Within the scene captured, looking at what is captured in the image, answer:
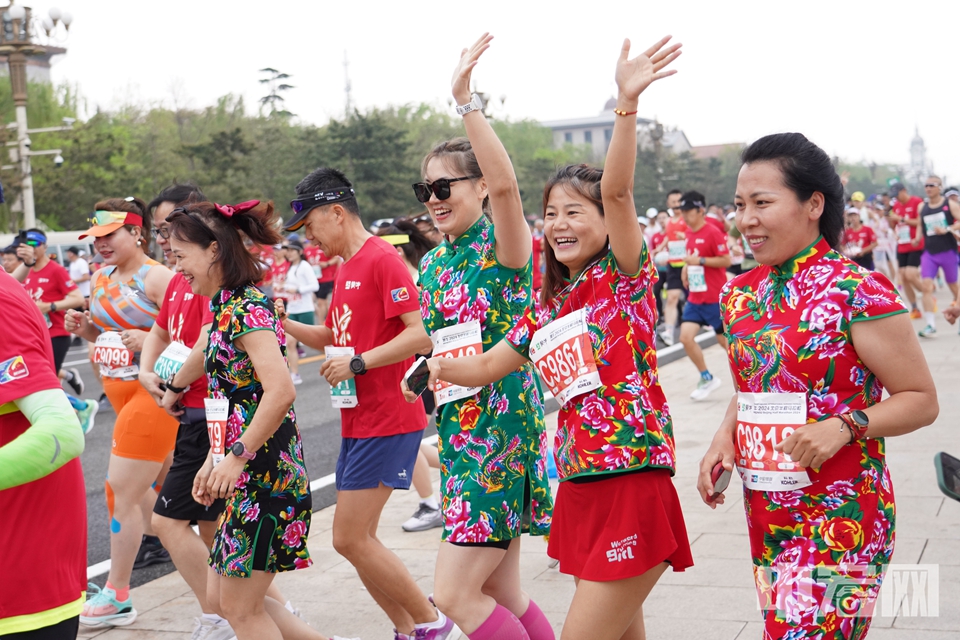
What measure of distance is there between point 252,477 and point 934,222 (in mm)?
12921

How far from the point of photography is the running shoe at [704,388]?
10250 millimetres

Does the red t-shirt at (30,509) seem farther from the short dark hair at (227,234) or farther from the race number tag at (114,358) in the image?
the race number tag at (114,358)

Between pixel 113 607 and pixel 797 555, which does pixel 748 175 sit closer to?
pixel 797 555

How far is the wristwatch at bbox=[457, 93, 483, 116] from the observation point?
342 cm

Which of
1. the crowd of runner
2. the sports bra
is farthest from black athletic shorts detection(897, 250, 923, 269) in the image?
the sports bra

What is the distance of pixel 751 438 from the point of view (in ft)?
8.75

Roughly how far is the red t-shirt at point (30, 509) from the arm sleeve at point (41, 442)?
41 millimetres

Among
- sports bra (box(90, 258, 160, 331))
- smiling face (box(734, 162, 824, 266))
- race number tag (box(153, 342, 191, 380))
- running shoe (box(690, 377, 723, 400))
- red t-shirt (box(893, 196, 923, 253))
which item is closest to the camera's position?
smiling face (box(734, 162, 824, 266))

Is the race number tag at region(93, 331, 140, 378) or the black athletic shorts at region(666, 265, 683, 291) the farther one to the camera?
the black athletic shorts at region(666, 265, 683, 291)

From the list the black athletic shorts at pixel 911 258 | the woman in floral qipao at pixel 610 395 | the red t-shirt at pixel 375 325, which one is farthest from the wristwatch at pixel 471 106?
the black athletic shorts at pixel 911 258

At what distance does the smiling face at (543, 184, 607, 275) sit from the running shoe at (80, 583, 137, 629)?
305 centimetres

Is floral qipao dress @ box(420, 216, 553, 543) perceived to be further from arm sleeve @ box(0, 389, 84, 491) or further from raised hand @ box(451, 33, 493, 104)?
arm sleeve @ box(0, 389, 84, 491)

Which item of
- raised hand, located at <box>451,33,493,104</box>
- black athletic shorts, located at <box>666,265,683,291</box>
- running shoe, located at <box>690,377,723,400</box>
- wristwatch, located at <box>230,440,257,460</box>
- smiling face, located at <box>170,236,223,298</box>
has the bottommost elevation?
running shoe, located at <box>690,377,723,400</box>

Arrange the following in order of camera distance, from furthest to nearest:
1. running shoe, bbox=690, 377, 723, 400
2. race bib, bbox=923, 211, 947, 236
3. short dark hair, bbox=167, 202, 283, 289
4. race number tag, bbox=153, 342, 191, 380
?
race bib, bbox=923, 211, 947, 236
running shoe, bbox=690, 377, 723, 400
race number tag, bbox=153, 342, 191, 380
short dark hair, bbox=167, 202, 283, 289
